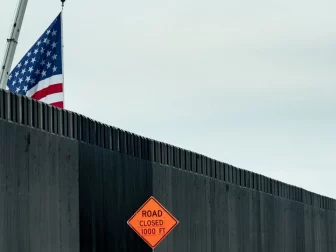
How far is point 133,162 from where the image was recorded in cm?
2366

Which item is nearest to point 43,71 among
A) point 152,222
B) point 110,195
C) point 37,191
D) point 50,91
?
point 50,91

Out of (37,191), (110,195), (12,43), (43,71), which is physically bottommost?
(110,195)

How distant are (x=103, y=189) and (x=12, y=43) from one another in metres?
4.02

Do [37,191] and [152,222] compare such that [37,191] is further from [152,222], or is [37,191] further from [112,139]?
[152,222]

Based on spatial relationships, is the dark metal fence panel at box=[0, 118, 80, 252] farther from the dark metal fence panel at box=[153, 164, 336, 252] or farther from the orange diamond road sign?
the dark metal fence panel at box=[153, 164, 336, 252]

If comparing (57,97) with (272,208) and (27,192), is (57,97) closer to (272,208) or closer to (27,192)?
(27,192)

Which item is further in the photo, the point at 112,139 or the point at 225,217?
the point at 225,217

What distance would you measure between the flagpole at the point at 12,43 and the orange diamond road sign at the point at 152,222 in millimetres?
3532

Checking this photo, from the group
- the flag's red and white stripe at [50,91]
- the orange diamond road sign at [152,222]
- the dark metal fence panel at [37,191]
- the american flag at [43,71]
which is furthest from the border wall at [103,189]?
the american flag at [43,71]

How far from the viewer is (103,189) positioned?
21.8m

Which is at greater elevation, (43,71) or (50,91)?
(43,71)

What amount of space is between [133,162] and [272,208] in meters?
13.3

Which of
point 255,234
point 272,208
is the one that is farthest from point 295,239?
point 255,234

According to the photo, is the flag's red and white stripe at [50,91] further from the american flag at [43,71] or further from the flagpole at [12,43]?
the flagpole at [12,43]
